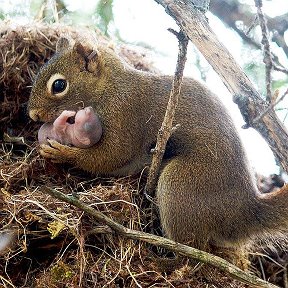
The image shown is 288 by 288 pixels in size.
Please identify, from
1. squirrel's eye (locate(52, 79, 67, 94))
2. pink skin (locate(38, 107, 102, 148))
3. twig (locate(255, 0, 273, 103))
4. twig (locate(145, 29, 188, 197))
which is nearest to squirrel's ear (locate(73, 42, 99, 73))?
squirrel's eye (locate(52, 79, 67, 94))

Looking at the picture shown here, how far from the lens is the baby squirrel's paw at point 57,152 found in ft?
9.31

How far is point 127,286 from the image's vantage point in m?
2.29

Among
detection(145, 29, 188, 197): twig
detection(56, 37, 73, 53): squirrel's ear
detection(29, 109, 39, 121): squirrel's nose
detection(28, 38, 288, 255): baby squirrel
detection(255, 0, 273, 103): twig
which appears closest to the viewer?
detection(255, 0, 273, 103): twig

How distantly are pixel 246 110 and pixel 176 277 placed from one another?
768 millimetres

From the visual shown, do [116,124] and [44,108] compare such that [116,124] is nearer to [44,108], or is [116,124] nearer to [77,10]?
[44,108]

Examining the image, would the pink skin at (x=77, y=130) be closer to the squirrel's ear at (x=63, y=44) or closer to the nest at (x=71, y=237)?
the nest at (x=71, y=237)

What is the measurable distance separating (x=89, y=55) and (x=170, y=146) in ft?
2.18

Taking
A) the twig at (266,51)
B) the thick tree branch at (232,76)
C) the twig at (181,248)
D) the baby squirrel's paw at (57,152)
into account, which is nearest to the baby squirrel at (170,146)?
the baby squirrel's paw at (57,152)

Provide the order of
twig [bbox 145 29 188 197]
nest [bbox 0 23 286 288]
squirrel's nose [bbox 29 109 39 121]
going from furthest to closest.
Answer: squirrel's nose [bbox 29 109 39 121] < nest [bbox 0 23 286 288] < twig [bbox 145 29 188 197]

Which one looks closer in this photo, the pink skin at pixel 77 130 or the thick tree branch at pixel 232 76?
the thick tree branch at pixel 232 76

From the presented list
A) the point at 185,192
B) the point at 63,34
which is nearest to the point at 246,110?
the point at 185,192

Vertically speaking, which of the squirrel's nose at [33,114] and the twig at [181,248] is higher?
the twig at [181,248]

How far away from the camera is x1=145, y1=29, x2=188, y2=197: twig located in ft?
6.72

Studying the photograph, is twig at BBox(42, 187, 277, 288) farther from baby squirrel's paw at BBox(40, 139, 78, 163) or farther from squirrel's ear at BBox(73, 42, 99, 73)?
squirrel's ear at BBox(73, 42, 99, 73)
